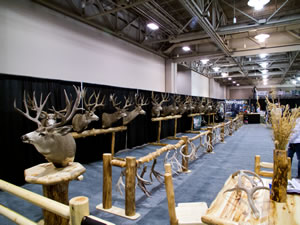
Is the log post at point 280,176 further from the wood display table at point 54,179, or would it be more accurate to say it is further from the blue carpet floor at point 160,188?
the wood display table at point 54,179

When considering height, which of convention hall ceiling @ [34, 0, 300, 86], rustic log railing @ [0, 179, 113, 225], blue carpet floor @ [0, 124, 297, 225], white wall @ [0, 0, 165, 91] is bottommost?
blue carpet floor @ [0, 124, 297, 225]

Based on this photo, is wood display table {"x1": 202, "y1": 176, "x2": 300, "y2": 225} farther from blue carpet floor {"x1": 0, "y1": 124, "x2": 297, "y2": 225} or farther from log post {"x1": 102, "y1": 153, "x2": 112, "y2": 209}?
log post {"x1": 102, "y1": 153, "x2": 112, "y2": 209}

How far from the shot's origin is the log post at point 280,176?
1509mm

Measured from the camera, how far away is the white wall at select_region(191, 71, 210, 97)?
42.0 feet

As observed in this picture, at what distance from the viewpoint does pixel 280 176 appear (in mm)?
1519

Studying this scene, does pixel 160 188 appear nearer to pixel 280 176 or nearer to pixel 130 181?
pixel 130 181

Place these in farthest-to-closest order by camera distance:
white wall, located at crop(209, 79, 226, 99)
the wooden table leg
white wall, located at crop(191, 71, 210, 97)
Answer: white wall, located at crop(209, 79, 226, 99) < white wall, located at crop(191, 71, 210, 97) < the wooden table leg

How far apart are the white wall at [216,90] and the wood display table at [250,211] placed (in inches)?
604

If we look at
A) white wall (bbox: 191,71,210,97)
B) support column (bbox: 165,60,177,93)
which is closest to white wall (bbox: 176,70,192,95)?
white wall (bbox: 191,71,210,97)

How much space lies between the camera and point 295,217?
133cm

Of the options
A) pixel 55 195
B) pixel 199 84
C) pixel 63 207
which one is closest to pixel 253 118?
pixel 199 84

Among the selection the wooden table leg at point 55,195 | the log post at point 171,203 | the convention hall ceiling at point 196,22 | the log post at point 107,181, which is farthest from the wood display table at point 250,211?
the convention hall ceiling at point 196,22

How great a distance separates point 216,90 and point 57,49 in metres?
16.0

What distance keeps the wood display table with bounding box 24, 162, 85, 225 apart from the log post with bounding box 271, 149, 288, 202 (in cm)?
163
